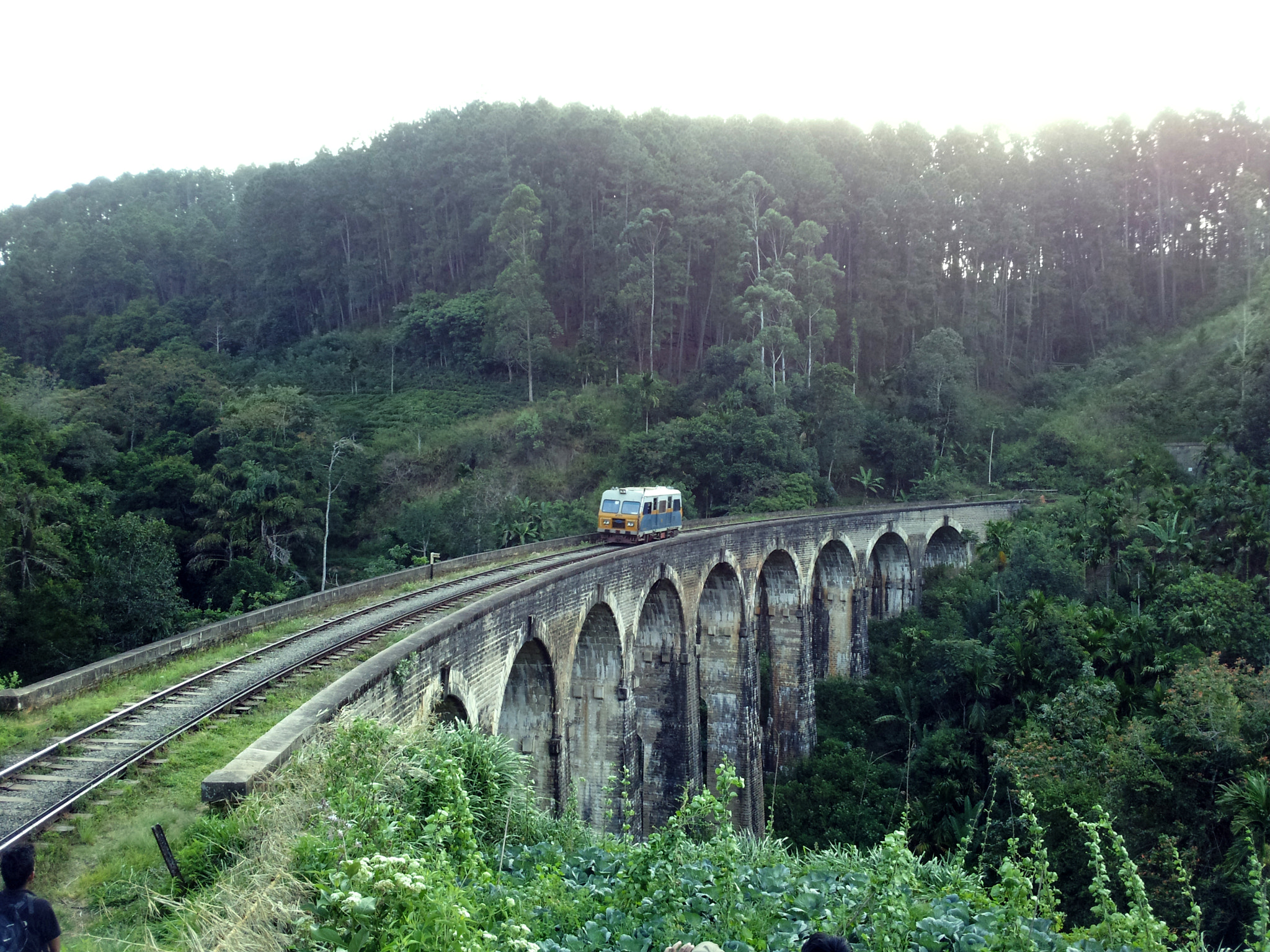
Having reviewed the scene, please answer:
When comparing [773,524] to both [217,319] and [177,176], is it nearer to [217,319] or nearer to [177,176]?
[217,319]

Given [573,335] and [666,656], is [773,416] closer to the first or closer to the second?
[573,335]

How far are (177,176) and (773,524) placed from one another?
84.4 meters

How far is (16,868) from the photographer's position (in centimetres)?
407

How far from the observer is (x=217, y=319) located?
186 ft

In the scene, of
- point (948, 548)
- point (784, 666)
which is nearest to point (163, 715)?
point (784, 666)

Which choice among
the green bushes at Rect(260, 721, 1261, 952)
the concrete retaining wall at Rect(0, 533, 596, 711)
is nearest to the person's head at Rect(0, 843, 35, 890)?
the green bushes at Rect(260, 721, 1261, 952)

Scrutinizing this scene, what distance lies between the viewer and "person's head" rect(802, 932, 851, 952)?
331 cm

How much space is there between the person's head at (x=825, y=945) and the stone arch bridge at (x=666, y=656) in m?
3.03

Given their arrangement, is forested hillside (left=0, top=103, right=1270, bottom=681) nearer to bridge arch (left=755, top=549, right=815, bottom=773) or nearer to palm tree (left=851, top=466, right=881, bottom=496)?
palm tree (left=851, top=466, right=881, bottom=496)

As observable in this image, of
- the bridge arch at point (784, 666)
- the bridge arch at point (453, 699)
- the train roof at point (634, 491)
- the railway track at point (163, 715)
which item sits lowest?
the bridge arch at point (784, 666)

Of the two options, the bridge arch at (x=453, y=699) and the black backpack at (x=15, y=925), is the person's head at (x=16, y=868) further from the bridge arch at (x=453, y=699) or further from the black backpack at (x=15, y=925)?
the bridge arch at (x=453, y=699)

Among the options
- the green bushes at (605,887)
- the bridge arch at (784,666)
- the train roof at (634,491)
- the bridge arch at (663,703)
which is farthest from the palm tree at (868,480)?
the green bushes at (605,887)

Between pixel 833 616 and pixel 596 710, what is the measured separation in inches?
639

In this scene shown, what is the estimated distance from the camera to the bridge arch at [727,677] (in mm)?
24016
